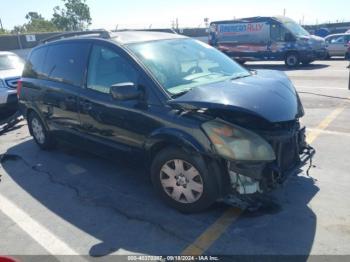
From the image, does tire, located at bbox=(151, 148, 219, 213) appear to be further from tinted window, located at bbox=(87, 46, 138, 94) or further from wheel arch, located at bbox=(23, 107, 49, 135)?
wheel arch, located at bbox=(23, 107, 49, 135)

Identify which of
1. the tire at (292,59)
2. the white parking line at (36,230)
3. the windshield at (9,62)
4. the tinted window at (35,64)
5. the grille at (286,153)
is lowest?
the tire at (292,59)

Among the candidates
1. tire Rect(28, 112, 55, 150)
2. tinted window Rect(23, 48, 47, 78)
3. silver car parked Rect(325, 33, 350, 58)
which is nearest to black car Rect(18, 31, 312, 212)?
tinted window Rect(23, 48, 47, 78)

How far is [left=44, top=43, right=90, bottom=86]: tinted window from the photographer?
16.7ft

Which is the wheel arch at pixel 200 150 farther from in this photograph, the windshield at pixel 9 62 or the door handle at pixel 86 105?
the windshield at pixel 9 62

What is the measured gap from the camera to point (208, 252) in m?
3.36

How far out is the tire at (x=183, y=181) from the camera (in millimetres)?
3727

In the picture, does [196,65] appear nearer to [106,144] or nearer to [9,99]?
[106,144]

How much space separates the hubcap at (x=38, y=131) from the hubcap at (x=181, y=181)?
3.11 meters

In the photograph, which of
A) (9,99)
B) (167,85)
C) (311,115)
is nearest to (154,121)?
(167,85)

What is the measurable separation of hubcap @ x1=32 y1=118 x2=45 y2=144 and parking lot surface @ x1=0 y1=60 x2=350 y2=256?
670 millimetres

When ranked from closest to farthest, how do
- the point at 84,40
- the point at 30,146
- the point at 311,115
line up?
the point at 84,40
the point at 30,146
the point at 311,115

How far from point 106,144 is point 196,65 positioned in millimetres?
1464

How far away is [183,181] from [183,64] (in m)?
1.42

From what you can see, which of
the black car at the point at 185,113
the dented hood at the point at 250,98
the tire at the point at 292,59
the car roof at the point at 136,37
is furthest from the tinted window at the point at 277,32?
the dented hood at the point at 250,98
